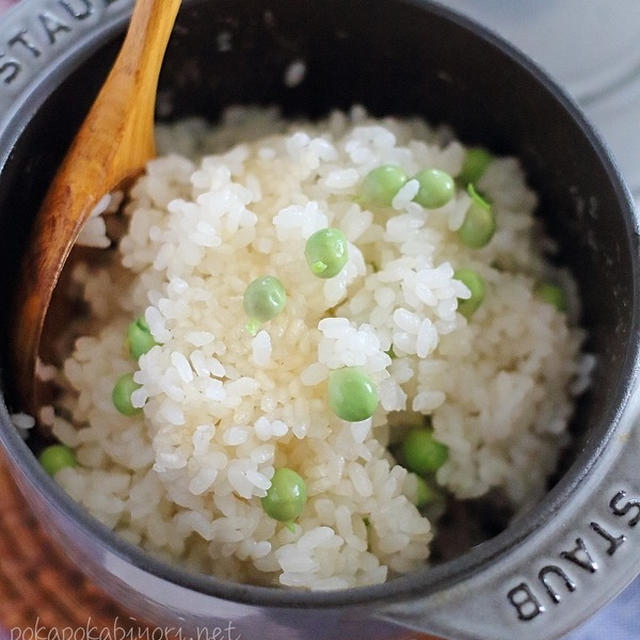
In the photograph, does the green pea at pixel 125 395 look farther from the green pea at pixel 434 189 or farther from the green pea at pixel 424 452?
the green pea at pixel 434 189

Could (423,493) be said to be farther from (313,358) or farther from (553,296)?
(553,296)

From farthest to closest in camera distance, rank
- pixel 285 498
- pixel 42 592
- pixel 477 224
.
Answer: pixel 477 224, pixel 42 592, pixel 285 498

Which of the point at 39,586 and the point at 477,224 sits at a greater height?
the point at 477,224

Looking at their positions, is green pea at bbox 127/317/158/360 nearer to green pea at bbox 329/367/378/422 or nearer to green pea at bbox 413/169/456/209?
green pea at bbox 329/367/378/422

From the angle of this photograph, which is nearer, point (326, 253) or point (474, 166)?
point (326, 253)

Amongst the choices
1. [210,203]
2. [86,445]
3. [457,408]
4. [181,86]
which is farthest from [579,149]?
[86,445]

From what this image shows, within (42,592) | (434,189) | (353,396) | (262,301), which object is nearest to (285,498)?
(353,396)
